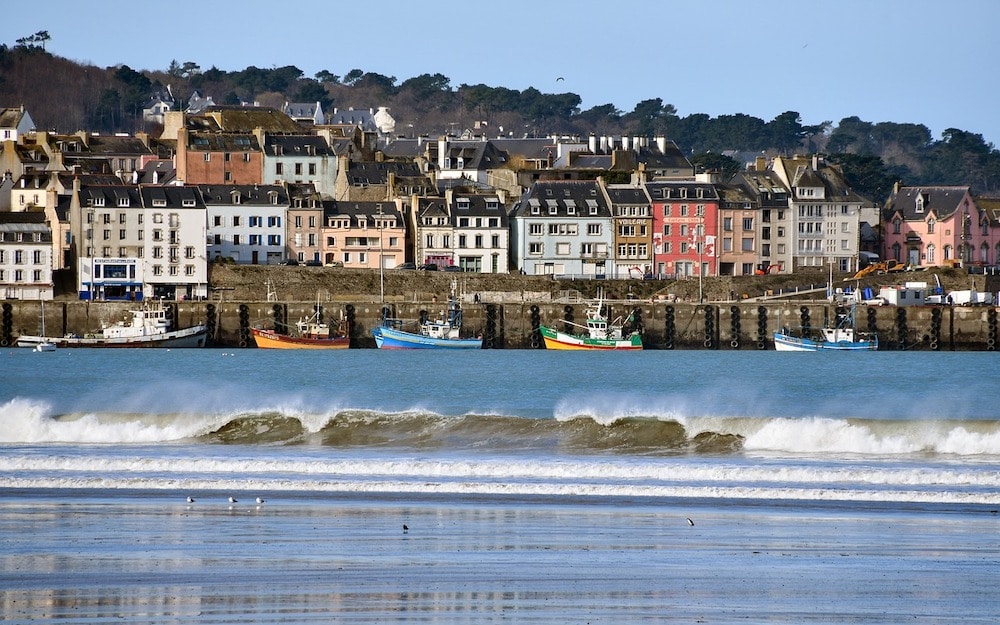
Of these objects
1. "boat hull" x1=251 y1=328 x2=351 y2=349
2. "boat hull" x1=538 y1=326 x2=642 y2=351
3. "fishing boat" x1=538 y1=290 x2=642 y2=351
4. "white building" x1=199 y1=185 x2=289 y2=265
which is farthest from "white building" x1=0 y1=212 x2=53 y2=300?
"boat hull" x1=538 y1=326 x2=642 y2=351

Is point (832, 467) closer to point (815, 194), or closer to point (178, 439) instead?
point (178, 439)

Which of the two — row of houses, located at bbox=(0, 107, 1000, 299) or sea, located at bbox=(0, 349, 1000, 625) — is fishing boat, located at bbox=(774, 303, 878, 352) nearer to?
row of houses, located at bbox=(0, 107, 1000, 299)

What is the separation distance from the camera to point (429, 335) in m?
71.1

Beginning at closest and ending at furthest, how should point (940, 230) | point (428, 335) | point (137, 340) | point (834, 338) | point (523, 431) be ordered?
point (523, 431)
point (137, 340)
point (428, 335)
point (834, 338)
point (940, 230)

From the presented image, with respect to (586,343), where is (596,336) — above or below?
above

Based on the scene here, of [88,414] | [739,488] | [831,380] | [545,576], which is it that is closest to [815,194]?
[831,380]

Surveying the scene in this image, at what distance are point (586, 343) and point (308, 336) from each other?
1238 centimetres

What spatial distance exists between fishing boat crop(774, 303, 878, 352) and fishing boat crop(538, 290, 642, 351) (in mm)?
6484

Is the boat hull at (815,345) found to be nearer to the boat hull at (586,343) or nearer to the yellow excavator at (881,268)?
the boat hull at (586,343)

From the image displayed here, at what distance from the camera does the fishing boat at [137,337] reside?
231 feet

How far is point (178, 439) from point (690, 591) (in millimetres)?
16757

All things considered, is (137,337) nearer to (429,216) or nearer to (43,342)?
(43,342)

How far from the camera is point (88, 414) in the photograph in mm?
33188

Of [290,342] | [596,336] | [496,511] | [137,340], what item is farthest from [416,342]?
[496,511]
